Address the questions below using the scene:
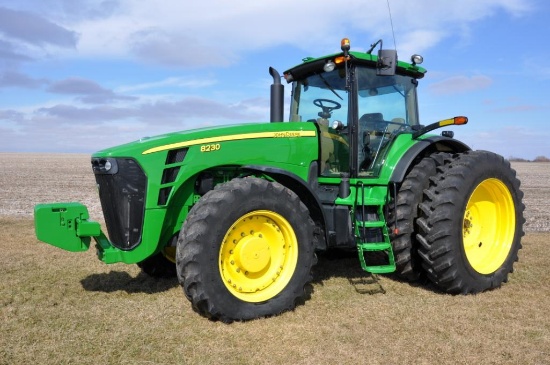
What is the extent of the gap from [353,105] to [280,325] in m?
2.57

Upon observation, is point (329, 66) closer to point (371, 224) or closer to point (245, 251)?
point (371, 224)

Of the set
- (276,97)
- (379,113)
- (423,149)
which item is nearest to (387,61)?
(379,113)

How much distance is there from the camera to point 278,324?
439cm

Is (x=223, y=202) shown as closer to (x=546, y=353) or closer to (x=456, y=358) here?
(x=456, y=358)

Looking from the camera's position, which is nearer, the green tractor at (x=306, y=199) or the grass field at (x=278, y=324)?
the grass field at (x=278, y=324)

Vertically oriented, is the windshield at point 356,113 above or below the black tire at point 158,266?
above

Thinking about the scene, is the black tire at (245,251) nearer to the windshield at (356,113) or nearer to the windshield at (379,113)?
the windshield at (356,113)

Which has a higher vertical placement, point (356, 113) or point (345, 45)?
point (345, 45)

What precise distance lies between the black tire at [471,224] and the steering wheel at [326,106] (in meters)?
1.40

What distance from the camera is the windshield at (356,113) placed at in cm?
561

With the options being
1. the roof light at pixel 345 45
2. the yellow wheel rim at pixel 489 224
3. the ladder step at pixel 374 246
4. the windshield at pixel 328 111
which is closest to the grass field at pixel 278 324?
the yellow wheel rim at pixel 489 224

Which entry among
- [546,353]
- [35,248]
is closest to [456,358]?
[546,353]

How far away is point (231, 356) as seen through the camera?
3713 mm

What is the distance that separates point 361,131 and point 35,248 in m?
5.23
